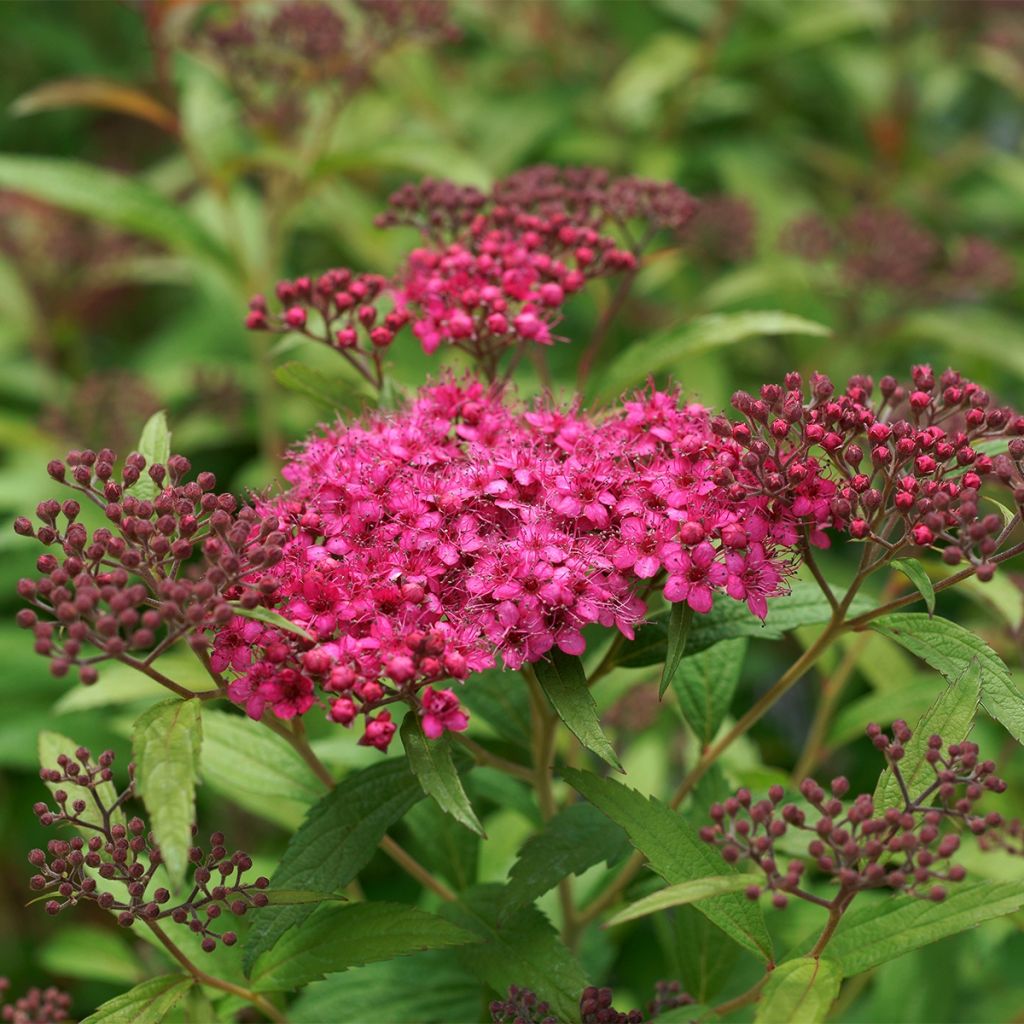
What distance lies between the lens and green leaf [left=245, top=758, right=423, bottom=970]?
1.77 meters

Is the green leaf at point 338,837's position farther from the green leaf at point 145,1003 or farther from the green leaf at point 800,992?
the green leaf at point 800,992

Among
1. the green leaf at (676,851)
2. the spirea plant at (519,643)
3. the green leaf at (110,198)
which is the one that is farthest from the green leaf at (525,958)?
the green leaf at (110,198)

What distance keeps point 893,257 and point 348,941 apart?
279 centimetres

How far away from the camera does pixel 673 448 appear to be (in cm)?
188

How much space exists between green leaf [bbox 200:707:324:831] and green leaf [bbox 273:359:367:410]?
613 mm

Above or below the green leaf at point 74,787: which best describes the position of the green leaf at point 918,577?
above

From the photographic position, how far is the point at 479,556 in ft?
5.92

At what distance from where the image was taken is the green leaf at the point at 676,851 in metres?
1.69

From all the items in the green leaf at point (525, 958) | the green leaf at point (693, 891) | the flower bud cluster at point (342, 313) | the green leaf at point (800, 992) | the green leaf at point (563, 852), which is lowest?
the green leaf at point (525, 958)

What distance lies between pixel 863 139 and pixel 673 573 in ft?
12.0

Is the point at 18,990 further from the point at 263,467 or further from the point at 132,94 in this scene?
the point at 132,94

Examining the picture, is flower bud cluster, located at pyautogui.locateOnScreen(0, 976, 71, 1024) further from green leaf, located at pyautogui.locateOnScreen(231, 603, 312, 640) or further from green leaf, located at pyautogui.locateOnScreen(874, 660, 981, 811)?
green leaf, located at pyautogui.locateOnScreen(874, 660, 981, 811)

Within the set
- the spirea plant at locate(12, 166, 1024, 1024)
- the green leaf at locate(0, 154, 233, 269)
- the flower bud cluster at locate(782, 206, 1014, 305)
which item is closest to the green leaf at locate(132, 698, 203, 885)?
the spirea plant at locate(12, 166, 1024, 1024)

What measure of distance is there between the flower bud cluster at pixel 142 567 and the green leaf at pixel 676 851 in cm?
58
